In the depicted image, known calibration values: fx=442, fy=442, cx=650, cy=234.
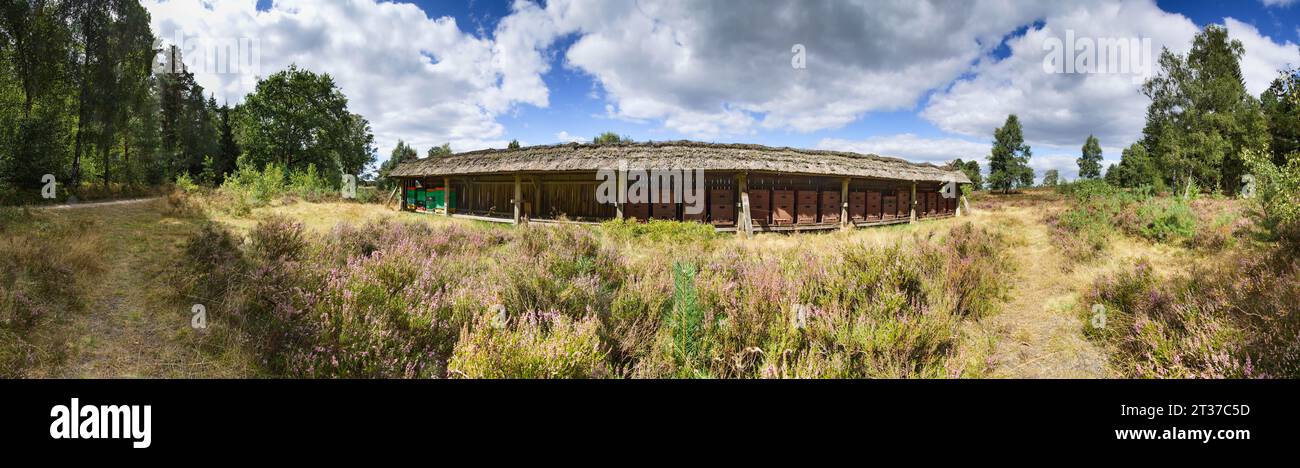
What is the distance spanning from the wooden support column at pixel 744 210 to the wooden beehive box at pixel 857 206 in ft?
21.6

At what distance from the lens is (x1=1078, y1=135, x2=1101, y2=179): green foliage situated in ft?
180

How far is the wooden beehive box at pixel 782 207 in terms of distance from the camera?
16719 millimetres

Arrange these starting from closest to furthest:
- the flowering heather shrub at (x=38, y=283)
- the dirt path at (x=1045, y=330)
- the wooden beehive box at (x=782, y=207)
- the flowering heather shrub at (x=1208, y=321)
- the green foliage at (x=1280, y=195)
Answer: the flowering heather shrub at (x=1208, y=321) < the flowering heather shrub at (x=38, y=283) < the dirt path at (x=1045, y=330) < the green foliage at (x=1280, y=195) < the wooden beehive box at (x=782, y=207)

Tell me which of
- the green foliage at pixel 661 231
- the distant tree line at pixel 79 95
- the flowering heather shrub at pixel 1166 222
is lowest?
the green foliage at pixel 661 231

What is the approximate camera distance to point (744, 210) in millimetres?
15297

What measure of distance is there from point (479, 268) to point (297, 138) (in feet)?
124

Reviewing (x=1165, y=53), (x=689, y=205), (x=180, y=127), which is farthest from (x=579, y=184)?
(x=180, y=127)

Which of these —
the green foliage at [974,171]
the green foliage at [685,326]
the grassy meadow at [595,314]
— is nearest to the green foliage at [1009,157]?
the green foliage at [974,171]

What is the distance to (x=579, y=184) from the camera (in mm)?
16766

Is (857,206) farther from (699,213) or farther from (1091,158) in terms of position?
(1091,158)

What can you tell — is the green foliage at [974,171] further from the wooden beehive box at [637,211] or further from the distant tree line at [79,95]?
the distant tree line at [79,95]

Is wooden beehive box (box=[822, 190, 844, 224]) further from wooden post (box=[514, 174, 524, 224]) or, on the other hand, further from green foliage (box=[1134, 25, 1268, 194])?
green foliage (box=[1134, 25, 1268, 194])

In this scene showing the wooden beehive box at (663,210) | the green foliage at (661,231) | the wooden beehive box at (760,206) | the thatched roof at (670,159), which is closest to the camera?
the green foliage at (661,231)
